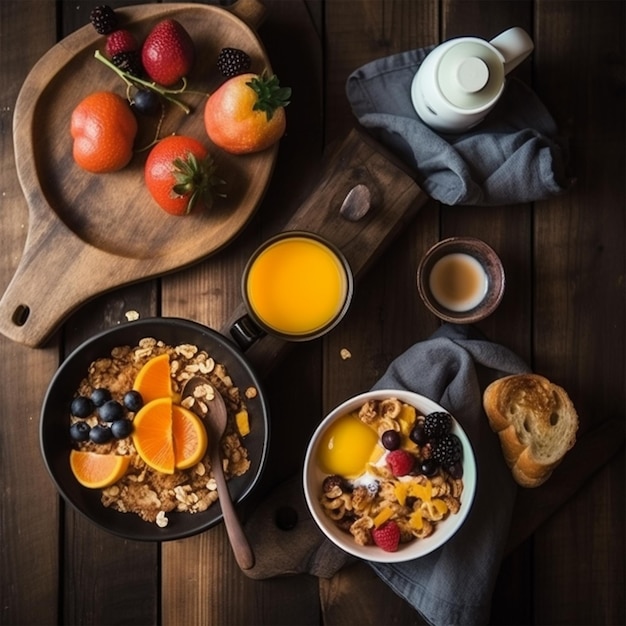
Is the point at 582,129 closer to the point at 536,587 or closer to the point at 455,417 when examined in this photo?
the point at 455,417

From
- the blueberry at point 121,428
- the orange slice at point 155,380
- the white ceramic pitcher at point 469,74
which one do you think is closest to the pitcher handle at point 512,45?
the white ceramic pitcher at point 469,74

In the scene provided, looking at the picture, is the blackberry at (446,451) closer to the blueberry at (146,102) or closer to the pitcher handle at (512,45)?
the pitcher handle at (512,45)

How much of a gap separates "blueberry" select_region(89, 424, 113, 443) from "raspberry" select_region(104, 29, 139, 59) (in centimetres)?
61

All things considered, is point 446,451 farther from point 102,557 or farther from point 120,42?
point 120,42

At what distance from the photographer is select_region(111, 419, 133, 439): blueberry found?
1.16 meters

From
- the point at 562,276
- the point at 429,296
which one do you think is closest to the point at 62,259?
the point at 429,296

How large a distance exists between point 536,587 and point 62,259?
1.01 metres

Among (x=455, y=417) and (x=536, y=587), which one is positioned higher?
(x=455, y=417)

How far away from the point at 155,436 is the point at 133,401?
7cm

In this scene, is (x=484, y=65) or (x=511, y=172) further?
(x=511, y=172)

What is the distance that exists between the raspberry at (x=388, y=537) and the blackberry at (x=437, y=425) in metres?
0.16

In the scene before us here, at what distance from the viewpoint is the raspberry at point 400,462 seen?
44.8 inches

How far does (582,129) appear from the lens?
134 cm

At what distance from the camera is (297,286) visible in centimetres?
124
